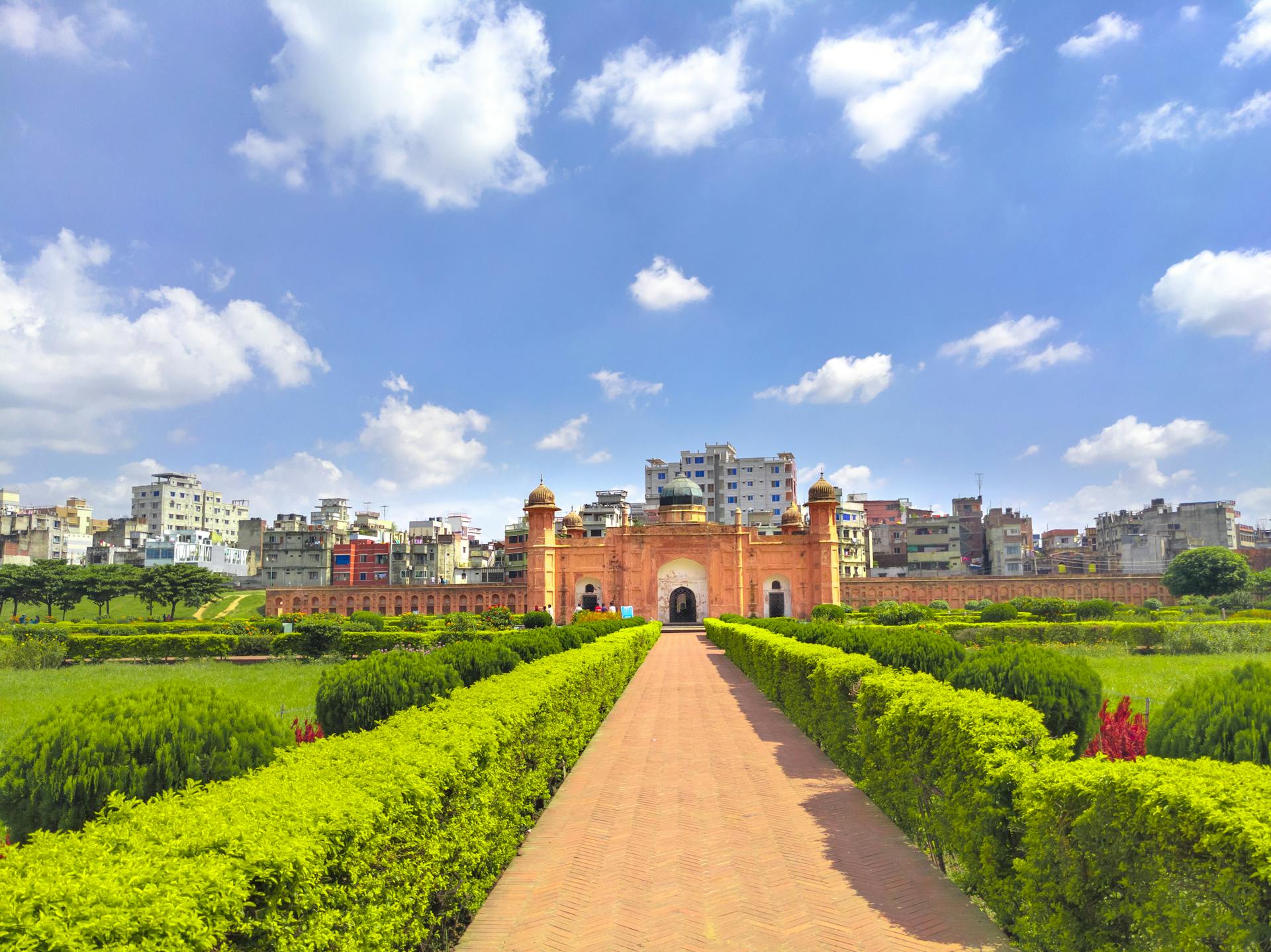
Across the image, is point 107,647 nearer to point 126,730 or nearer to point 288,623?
point 288,623

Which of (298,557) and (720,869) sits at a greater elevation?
(298,557)

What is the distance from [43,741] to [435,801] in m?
2.94

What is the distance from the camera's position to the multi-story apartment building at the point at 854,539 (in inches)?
2544

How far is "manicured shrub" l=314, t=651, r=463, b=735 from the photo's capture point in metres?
8.45

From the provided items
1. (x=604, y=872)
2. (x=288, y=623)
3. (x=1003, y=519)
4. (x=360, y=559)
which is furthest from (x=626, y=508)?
(x=604, y=872)

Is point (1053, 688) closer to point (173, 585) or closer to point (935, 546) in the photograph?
point (173, 585)

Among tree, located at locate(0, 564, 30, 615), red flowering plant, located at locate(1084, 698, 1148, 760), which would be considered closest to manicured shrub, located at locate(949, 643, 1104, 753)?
red flowering plant, located at locate(1084, 698, 1148, 760)

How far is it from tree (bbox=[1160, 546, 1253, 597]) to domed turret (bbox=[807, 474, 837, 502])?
2156cm

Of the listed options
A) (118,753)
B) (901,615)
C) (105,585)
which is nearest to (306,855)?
(118,753)

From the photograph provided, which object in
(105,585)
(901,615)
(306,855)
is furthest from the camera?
(105,585)

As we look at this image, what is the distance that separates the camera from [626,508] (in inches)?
2761

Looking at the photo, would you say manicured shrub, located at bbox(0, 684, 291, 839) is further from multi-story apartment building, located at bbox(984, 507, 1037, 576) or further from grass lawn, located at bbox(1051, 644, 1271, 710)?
multi-story apartment building, located at bbox(984, 507, 1037, 576)

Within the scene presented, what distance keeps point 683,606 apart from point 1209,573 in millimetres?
30239

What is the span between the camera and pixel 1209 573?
149ft
